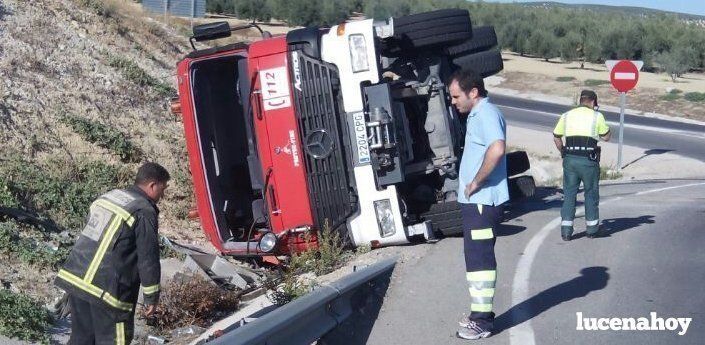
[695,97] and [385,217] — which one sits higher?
[385,217]

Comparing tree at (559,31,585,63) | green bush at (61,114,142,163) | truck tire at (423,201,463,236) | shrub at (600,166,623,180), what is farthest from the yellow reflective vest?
tree at (559,31,585,63)

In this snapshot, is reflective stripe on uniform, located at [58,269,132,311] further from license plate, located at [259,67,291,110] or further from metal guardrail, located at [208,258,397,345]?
license plate, located at [259,67,291,110]

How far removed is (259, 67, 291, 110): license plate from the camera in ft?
30.9

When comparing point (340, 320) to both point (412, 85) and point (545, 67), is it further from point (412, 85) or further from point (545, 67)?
point (545, 67)

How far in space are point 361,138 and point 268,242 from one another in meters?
1.35

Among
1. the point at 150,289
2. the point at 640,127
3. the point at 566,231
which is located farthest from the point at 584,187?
the point at 640,127

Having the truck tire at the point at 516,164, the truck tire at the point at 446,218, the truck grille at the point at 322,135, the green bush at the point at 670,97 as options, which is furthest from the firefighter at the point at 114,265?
the green bush at the point at 670,97

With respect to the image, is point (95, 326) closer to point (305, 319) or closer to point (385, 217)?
point (305, 319)

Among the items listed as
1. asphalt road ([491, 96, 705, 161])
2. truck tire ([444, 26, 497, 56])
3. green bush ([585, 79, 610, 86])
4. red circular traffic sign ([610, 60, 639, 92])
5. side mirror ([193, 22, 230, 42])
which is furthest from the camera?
green bush ([585, 79, 610, 86])

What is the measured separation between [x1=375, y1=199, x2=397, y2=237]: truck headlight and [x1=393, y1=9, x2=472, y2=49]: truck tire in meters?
1.77

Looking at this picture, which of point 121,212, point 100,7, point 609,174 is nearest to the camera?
point 121,212

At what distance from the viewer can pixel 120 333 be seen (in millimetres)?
5785

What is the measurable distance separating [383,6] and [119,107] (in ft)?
115

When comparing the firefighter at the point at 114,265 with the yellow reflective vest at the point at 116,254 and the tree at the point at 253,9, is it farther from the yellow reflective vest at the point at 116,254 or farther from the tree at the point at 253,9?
the tree at the point at 253,9
